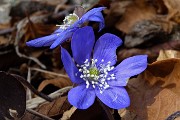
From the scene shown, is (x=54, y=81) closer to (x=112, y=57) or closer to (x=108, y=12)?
(x=112, y=57)

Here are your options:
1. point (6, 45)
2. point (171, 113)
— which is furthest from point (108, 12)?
point (171, 113)

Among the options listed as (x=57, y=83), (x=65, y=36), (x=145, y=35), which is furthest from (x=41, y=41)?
(x=145, y=35)

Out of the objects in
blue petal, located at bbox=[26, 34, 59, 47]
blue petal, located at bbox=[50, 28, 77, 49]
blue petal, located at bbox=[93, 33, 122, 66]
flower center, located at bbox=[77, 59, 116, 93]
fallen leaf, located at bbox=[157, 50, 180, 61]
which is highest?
blue petal, located at bbox=[50, 28, 77, 49]

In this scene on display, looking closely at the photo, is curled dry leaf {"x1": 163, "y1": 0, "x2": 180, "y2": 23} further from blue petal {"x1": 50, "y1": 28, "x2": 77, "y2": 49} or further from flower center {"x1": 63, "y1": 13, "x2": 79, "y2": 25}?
blue petal {"x1": 50, "y1": 28, "x2": 77, "y2": 49}

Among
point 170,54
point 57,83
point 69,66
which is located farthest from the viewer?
point 57,83

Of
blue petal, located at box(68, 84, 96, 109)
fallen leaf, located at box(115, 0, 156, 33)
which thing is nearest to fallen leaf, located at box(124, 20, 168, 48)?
fallen leaf, located at box(115, 0, 156, 33)

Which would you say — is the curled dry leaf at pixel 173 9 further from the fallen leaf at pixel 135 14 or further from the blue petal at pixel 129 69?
the blue petal at pixel 129 69

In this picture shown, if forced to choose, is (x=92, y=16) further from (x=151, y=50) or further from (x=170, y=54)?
(x=151, y=50)
